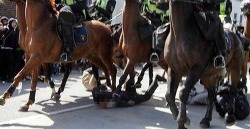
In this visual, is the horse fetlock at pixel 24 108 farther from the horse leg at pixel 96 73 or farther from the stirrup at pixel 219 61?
the stirrup at pixel 219 61

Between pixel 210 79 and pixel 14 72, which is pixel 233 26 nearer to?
pixel 210 79

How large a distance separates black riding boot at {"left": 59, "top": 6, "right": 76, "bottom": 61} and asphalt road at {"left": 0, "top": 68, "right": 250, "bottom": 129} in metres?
1.14

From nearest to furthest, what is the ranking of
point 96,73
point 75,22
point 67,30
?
point 67,30, point 75,22, point 96,73

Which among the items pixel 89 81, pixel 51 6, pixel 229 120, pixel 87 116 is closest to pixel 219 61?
pixel 229 120

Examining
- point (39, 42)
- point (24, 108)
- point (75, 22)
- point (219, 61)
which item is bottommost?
point (24, 108)

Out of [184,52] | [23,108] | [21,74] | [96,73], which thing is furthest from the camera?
[96,73]

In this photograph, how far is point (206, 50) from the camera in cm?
556

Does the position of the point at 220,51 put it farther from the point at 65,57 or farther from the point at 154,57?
the point at 65,57

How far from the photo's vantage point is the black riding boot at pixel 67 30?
26.6 feet

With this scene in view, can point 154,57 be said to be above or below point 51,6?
below

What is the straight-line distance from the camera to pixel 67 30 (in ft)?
27.1

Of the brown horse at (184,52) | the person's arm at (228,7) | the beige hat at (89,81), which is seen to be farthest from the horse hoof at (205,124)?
the beige hat at (89,81)

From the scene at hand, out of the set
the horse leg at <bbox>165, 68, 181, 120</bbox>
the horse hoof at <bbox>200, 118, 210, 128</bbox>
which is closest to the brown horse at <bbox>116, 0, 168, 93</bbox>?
the horse hoof at <bbox>200, 118, 210, 128</bbox>

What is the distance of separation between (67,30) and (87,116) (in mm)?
1836
